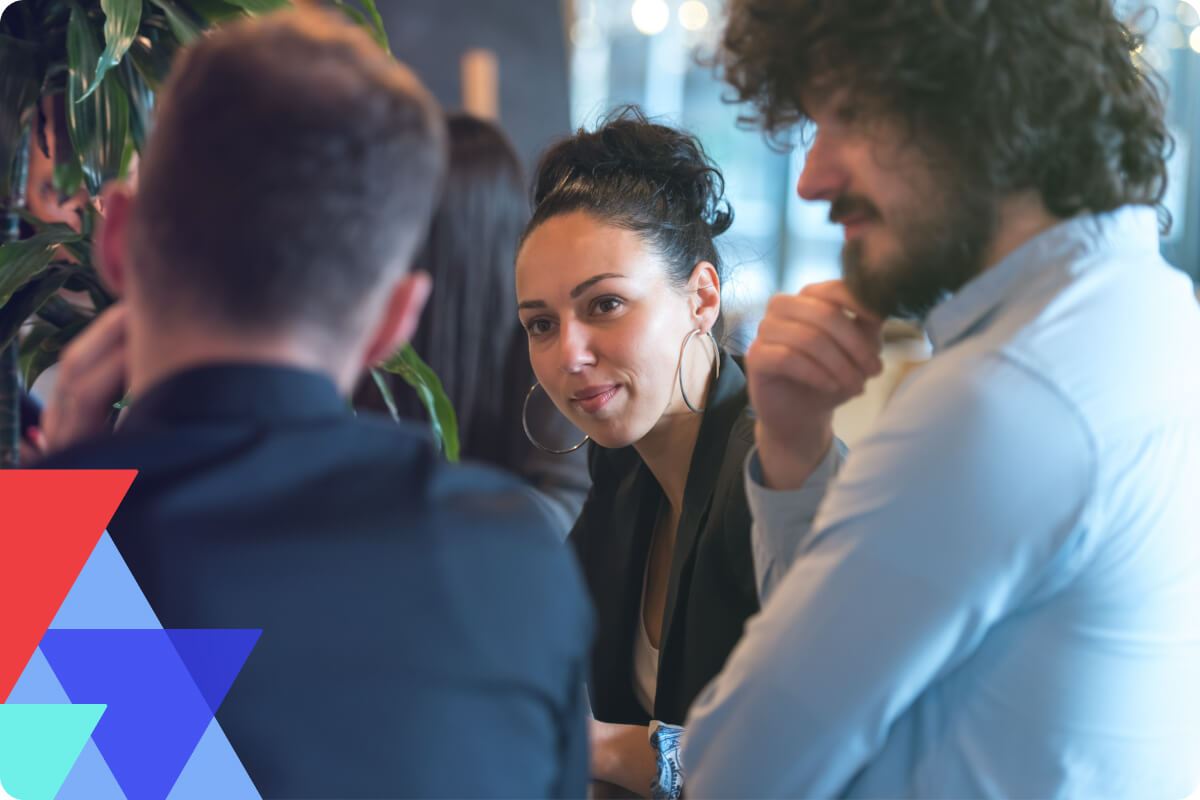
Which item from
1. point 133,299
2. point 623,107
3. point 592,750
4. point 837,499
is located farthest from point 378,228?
point 623,107

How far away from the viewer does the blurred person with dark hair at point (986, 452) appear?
31.5 inches

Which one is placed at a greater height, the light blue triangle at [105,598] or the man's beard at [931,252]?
the man's beard at [931,252]

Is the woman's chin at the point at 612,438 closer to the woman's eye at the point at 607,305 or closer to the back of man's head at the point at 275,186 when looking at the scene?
the woman's eye at the point at 607,305

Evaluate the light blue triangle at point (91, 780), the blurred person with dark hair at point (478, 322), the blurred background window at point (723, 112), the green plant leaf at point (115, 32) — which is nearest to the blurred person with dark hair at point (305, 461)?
the light blue triangle at point (91, 780)

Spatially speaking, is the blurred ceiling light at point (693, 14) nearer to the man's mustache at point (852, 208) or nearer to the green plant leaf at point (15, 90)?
the green plant leaf at point (15, 90)

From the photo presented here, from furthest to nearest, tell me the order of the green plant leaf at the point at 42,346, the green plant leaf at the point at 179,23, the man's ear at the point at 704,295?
the man's ear at the point at 704,295, the green plant leaf at the point at 42,346, the green plant leaf at the point at 179,23

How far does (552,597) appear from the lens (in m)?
0.72

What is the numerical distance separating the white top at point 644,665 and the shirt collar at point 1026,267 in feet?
2.27

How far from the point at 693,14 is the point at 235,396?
7497mm

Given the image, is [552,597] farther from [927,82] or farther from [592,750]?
[592,750]

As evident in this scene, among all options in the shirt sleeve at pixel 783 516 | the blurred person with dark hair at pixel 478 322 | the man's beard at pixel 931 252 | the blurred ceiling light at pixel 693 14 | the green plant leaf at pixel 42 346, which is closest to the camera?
the man's beard at pixel 931 252

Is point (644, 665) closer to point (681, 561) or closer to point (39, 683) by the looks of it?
point (681, 561)

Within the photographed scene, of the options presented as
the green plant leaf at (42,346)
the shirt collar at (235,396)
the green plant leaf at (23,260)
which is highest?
the shirt collar at (235,396)

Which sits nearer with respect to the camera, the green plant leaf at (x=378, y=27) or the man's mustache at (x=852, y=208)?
the man's mustache at (x=852, y=208)
